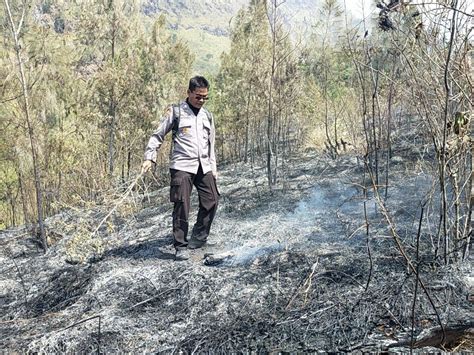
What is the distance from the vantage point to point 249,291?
108 inches

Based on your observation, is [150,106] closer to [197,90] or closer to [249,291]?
[197,90]

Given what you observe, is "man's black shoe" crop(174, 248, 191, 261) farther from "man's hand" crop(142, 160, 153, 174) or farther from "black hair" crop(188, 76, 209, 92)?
"black hair" crop(188, 76, 209, 92)

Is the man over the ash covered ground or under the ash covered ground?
over

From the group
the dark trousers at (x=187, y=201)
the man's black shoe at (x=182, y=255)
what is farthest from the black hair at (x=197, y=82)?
the man's black shoe at (x=182, y=255)

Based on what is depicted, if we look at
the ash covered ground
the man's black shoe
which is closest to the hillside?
the ash covered ground

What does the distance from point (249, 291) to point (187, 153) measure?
1.17 meters

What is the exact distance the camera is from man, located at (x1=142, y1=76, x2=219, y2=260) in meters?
3.32

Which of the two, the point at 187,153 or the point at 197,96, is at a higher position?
the point at 197,96

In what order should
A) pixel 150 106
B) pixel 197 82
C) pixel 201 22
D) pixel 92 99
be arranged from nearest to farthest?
pixel 197 82 < pixel 92 99 < pixel 150 106 < pixel 201 22

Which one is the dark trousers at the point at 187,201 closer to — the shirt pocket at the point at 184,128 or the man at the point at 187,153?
the man at the point at 187,153

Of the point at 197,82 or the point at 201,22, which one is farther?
the point at 201,22

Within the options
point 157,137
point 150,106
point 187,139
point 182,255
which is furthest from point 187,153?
point 150,106

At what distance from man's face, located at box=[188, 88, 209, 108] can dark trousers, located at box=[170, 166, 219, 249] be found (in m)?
0.50

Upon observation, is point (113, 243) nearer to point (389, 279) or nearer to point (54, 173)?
point (389, 279)
